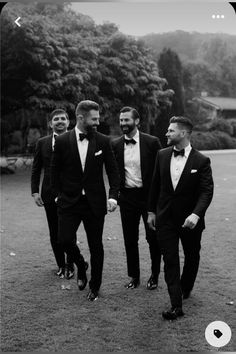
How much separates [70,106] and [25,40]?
1.95m

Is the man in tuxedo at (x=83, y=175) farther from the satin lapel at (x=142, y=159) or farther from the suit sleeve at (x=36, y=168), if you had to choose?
the suit sleeve at (x=36, y=168)

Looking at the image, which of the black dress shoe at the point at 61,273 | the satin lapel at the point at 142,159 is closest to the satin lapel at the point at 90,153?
the satin lapel at the point at 142,159

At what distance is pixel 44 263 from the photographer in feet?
18.5

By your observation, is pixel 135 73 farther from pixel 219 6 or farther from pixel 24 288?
pixel 219 6

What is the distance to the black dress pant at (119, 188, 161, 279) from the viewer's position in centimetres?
448

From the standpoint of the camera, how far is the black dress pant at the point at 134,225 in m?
4.48

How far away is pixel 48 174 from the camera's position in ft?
16.0

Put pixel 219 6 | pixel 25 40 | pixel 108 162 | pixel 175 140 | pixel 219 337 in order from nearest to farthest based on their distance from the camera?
1. pixel 219 6
2. pixel 219 337
3. pixel 175 140
4. pixel 108 162
5. pixel 25 40

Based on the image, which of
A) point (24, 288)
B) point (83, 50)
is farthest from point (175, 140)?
point (83, 50)

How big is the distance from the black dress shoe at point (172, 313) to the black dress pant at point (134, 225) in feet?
2.77

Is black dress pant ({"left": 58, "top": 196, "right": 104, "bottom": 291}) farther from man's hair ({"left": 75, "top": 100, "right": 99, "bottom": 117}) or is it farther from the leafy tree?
the leafy tree

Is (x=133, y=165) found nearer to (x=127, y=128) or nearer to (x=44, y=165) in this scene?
(x=127, y=128)

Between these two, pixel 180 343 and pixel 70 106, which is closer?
pixel 180 343

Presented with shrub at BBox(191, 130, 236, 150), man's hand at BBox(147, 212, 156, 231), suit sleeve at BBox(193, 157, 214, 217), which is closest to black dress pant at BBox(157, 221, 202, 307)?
man's hand at BBox(147, 212, 156, 231)
